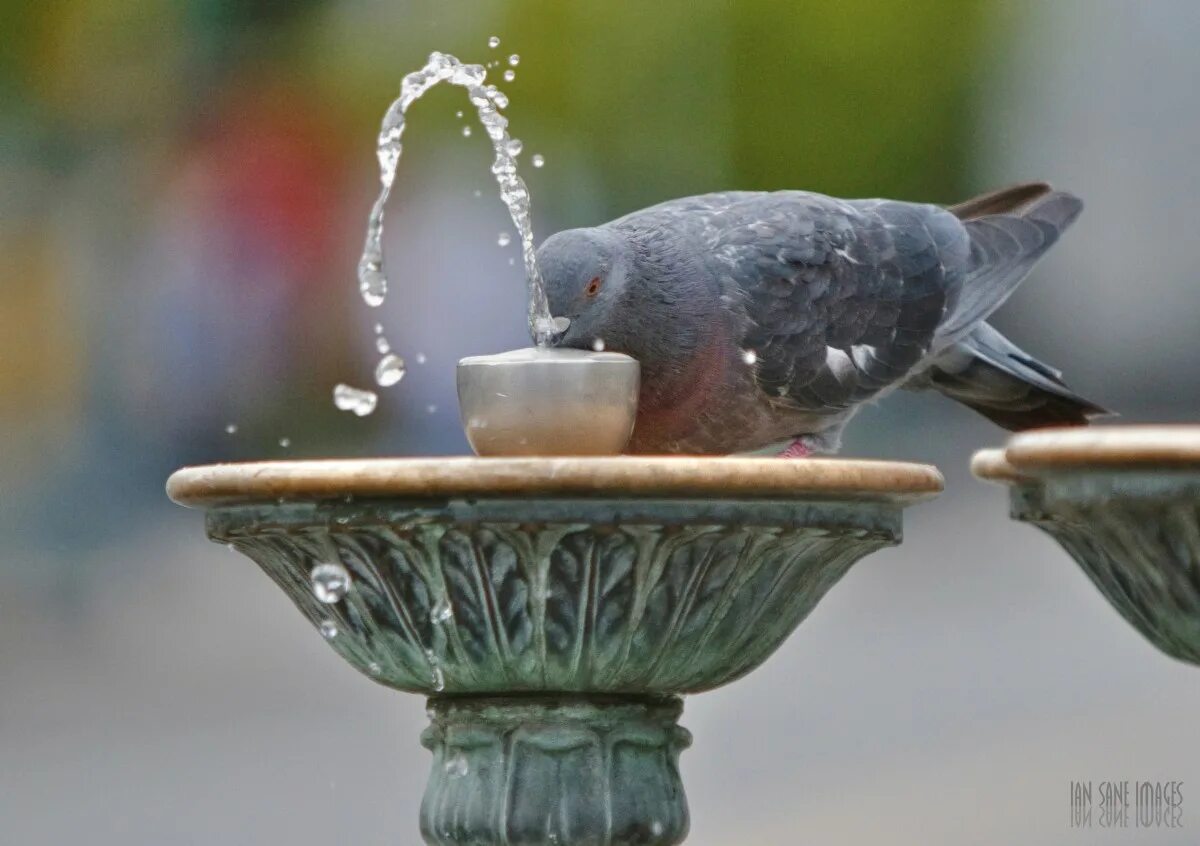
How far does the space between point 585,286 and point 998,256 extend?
1.36 meters

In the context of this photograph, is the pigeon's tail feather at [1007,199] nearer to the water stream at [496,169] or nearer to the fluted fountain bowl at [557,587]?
the water stream at [496,169]

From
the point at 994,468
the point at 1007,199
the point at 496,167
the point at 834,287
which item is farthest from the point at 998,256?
the point at 994,468

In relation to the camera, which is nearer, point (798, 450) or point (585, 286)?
point (585, 286)

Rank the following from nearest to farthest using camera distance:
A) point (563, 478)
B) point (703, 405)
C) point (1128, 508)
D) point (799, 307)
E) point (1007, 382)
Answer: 1. point (1128, 508)
2. point (563, 478)
3. point (703, 405)
4. point (799, 307)
5. point (1007, 382)

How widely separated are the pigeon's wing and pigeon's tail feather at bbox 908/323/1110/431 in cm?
29

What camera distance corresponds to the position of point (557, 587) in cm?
264

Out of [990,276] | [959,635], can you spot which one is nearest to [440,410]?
[959,635]

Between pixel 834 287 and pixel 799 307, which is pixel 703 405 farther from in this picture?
pixel 834 287

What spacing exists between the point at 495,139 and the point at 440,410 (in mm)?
6477

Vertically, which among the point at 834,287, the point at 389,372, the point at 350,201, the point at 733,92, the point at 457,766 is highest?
the point at 733,92

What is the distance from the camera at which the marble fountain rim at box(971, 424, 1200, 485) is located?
2168 millimetres

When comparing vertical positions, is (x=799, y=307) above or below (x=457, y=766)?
above

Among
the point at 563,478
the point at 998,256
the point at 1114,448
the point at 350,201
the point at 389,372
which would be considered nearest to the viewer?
the point at 1114,448

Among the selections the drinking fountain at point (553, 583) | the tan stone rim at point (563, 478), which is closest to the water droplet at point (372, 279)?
the drinking fountain at point (553, 583)
